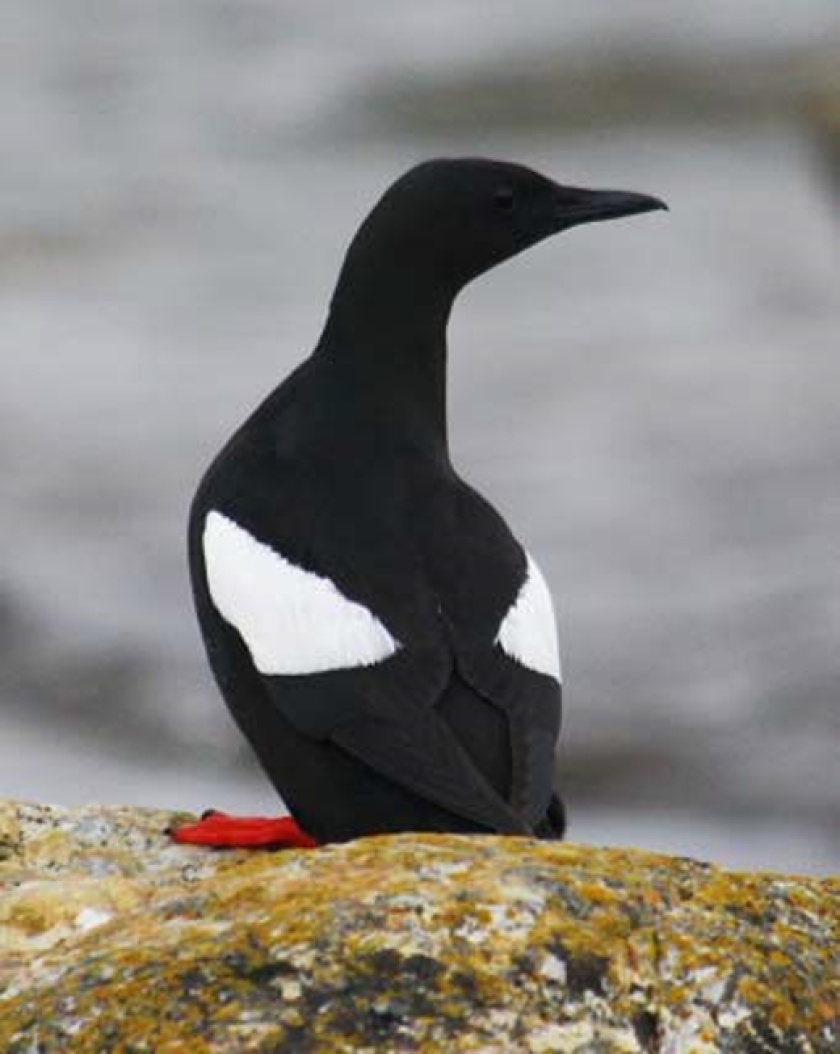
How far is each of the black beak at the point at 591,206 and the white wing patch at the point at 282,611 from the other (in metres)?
1.13

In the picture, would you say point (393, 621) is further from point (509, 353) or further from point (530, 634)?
point (509, 353)

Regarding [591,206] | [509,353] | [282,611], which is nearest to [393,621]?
[282,611]

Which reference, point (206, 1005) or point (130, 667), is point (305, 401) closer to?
point (206, 1005)

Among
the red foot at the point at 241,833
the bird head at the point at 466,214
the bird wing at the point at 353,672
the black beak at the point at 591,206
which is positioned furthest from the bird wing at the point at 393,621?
the black beak at the point at 591,206

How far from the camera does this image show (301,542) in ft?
17.0

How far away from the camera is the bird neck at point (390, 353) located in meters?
5.68

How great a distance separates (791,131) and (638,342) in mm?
2770

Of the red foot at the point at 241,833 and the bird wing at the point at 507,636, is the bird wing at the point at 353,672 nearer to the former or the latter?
the bird wing at the point at 507,636

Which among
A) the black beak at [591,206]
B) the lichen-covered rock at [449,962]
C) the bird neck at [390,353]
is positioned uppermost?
the black beak at [591,206]

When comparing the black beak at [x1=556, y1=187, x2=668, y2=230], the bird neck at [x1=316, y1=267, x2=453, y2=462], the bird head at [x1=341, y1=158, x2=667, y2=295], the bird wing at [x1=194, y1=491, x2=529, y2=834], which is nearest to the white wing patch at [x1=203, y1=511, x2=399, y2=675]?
the bird wing at [x1=194, y1=491, x2=529, y2=834]

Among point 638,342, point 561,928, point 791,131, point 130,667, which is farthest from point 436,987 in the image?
point 791,131

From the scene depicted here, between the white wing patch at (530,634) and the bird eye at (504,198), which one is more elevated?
the bird eye at (504,198)

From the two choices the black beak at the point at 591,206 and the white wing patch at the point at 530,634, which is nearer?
the white wing patch at the point at 530,634

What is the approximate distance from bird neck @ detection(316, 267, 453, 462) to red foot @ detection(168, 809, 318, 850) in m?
0.89
